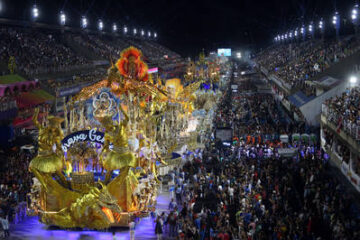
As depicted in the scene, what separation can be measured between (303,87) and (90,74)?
2189 centimetres

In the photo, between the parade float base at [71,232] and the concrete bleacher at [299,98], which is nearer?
the parade float base at [71,232]

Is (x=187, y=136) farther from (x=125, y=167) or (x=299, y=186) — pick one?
(x=125, y=167)

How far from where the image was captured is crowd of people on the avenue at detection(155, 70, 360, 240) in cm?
1555

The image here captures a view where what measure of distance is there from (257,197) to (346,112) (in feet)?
26.2

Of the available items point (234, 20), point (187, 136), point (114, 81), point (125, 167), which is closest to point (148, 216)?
point (125, 167)

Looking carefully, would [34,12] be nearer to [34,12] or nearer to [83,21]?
[34,12]

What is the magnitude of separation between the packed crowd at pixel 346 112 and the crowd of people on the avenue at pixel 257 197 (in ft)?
6.47

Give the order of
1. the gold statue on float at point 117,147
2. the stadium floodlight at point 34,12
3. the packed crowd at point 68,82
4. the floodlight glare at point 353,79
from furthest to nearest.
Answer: the stadium floodlight at point 34,12 < the packed crowd at point 68,82 < the floodlight glare at point 353,79 < the gold statue on float at point 117,147

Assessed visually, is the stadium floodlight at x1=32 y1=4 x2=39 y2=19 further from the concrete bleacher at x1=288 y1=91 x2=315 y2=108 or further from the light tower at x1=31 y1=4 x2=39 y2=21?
the concrete bleacher at x1=288 y1=91 x2=315 y2=108

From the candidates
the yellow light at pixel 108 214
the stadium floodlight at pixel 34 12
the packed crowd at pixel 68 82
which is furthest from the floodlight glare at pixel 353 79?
the stadium floodlight at pixel 34 12

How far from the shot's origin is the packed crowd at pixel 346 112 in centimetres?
2148

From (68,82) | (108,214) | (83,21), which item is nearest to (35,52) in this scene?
(68,82)

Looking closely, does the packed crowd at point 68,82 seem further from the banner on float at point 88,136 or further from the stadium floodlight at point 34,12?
the banner on float at point 88,136

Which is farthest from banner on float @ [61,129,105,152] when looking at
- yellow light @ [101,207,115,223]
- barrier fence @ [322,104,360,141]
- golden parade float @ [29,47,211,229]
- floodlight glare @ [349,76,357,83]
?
floodlight glare @ [349,76,357,83]
